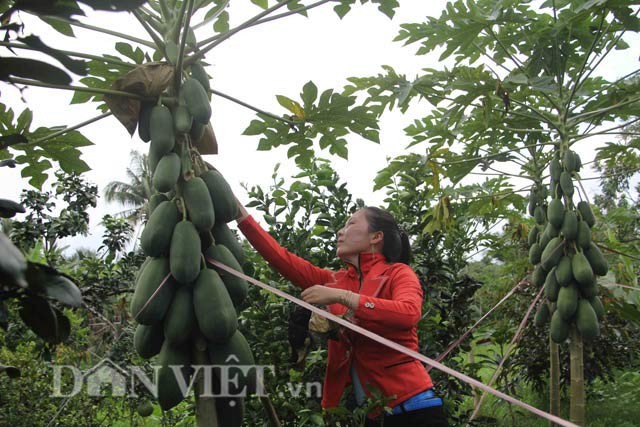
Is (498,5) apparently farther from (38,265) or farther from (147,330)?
(38,265)

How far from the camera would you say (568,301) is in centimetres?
378

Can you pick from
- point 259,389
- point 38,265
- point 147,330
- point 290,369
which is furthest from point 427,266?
point 38,265

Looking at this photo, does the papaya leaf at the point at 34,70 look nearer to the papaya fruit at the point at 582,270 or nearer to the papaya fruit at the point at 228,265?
the papaya fruit at the point at 228,265

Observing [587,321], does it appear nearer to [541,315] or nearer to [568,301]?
[568,301]

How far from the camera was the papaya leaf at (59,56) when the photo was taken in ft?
3.43

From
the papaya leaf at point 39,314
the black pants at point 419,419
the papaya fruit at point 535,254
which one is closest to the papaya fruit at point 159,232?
the papaya leaf at point 39,314

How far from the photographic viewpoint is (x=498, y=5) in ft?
12.1

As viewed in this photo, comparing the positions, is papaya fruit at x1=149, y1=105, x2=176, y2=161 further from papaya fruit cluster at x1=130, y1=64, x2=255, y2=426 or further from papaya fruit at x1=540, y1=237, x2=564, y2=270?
papaya fruit at x1=540, y1=237, x2=564, y2=270

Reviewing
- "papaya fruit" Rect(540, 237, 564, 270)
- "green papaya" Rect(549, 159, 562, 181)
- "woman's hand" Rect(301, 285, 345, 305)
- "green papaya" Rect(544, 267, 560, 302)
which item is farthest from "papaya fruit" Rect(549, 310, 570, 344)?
"woman's hand" Rect(301, 285, 345, 305)

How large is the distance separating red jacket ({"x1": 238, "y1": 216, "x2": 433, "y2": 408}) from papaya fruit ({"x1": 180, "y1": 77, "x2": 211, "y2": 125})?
862 mm

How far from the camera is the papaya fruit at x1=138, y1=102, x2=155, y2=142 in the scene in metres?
1.85

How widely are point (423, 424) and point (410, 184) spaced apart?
1.81 meters

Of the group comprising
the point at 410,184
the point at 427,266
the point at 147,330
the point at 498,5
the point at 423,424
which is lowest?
the point at 423,424

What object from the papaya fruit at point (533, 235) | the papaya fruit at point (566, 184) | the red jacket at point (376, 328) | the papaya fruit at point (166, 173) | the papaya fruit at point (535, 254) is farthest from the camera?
the papaya fruit at point (533, 235)
